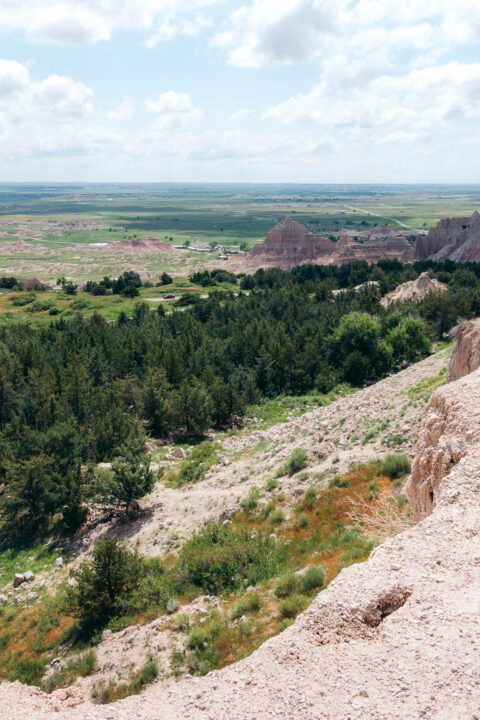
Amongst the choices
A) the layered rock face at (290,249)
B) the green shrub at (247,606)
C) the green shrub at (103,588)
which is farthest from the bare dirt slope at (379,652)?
the layered rock face at (290,249)

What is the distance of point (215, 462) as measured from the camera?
82.7ft

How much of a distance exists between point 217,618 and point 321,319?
44730mm

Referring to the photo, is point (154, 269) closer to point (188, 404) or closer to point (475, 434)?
point (188, 404)

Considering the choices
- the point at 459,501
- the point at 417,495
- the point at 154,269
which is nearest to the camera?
the point at 459,501

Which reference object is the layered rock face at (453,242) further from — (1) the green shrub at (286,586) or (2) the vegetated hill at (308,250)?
(1) the green shrub at (286,586)

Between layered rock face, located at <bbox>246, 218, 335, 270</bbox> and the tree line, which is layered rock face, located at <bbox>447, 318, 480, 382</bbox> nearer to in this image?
the tree line

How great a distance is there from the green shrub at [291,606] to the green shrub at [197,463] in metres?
12.6

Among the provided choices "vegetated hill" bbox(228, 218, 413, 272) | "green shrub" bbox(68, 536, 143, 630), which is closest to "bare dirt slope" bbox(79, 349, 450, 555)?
"green shrub" bbox(68, 536, 143, 630)

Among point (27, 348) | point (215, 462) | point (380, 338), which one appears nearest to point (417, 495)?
point (215, 462)

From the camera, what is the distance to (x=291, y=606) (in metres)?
11.5

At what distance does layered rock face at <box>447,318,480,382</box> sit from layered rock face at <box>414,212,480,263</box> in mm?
83381

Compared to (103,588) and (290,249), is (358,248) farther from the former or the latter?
(103,588)

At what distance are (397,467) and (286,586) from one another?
6308mm

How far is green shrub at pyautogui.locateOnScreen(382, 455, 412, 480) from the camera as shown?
15.9 meters
